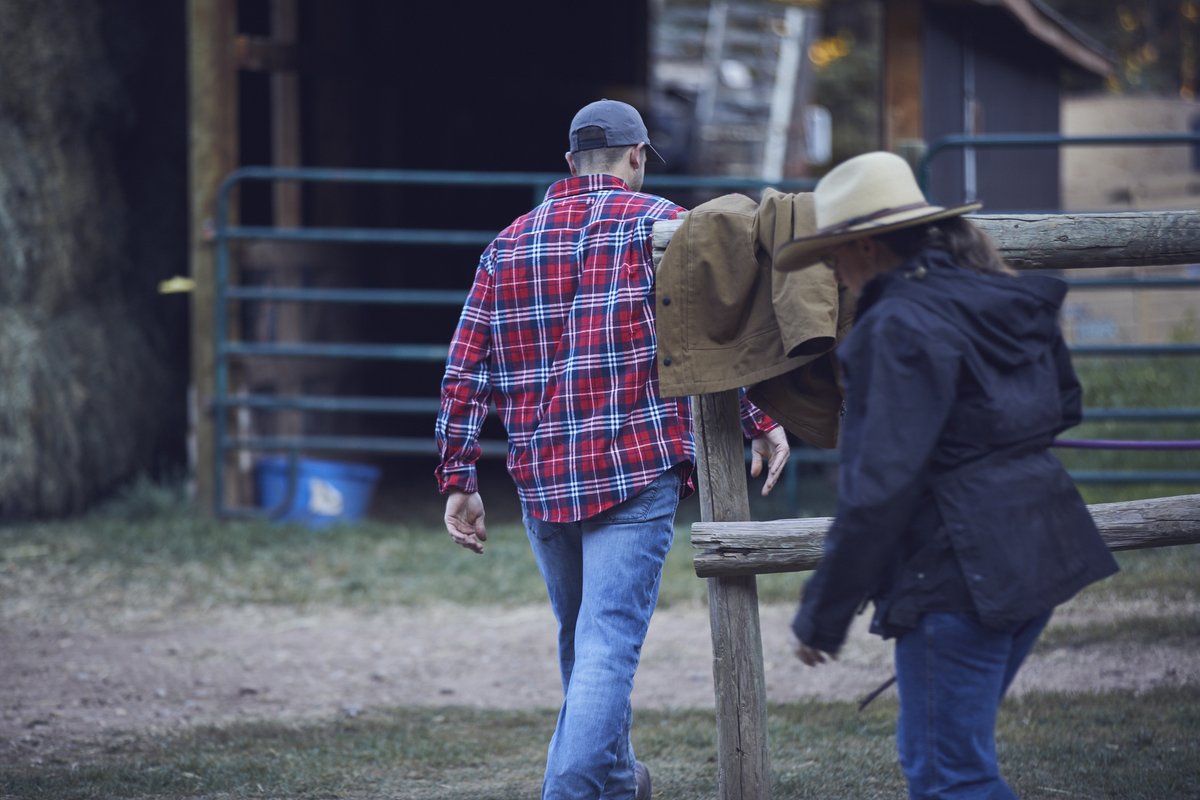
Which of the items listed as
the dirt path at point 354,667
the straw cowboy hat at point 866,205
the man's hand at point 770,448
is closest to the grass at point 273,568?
the dirt path at point 354,667

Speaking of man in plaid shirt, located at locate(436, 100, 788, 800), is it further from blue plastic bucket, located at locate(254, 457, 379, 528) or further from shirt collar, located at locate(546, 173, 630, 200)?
blue plastic bucket, located at locate(254, 457, 379, 528)

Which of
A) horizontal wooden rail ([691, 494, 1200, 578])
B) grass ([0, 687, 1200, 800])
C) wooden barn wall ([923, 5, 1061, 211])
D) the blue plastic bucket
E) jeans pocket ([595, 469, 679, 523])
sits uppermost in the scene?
wooden barn wall ([923, 5, 1061, 211])

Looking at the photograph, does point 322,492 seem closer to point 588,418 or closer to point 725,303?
point 588,418

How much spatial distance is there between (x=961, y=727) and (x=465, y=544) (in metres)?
1.39

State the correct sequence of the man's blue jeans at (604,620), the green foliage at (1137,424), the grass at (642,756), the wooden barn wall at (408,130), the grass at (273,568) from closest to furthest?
the man's blue jeans at (604,620)
the grass at (642,756)
the grass at (273,568)
the green foliage at (1137,424)
the wooden barn wall at (408,130)

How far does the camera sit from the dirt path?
15.9ft

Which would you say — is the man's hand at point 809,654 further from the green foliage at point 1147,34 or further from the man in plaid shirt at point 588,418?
the green foliage at point 1147,34

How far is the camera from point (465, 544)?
11.1ft

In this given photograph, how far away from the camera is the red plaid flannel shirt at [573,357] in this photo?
3.15 metres

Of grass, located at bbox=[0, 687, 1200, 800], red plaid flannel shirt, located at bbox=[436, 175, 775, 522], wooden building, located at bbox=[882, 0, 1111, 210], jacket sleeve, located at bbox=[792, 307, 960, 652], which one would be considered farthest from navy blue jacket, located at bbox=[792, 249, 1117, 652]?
wooden building, located at bbox=[882, 0, 1111, 210]

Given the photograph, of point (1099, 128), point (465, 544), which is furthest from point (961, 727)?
point (1099, 128)

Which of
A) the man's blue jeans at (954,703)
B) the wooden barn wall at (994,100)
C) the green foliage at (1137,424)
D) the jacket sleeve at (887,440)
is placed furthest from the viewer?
the wooden barn wall at (994,100)

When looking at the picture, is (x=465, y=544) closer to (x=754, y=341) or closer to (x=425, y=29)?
(x=754, y=341)

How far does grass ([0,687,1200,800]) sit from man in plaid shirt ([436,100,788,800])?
0.85m
